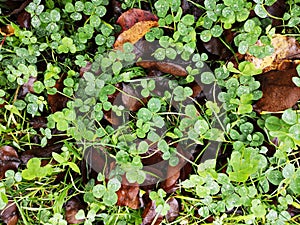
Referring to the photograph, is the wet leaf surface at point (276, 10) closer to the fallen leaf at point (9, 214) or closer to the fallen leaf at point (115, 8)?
the fallen leaf at point (115, 8)

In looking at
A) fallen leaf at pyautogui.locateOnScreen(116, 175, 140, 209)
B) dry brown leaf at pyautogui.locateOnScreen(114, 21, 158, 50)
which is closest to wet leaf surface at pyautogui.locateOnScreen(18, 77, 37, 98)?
dry brown leaf at pyautogui.locateOnScreen(114, 21, 158, 50)

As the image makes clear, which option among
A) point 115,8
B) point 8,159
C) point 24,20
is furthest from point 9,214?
point 115,8

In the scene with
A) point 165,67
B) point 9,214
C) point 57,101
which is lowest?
point 9,214

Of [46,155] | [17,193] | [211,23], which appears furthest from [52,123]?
[211,23]

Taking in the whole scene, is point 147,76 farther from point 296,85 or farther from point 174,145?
point 296,85

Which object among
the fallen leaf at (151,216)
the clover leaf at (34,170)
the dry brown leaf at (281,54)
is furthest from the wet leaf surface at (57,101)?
the dry brown leaf at (281,54)

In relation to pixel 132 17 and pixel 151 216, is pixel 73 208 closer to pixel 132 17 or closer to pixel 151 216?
pixel 151 216
